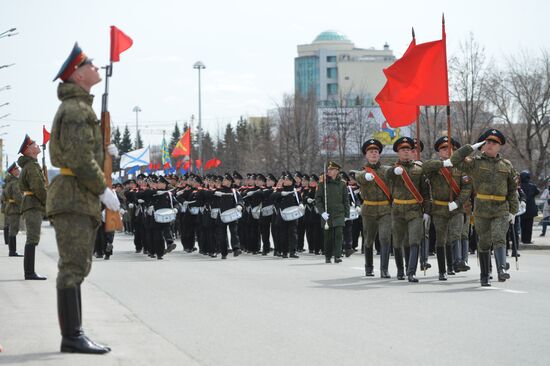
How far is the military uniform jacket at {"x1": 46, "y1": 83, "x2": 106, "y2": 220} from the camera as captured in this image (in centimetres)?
819

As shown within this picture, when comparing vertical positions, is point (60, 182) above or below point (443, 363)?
above

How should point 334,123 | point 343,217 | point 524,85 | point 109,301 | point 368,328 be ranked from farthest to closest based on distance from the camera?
point 334,123, point 524,85, point 343,217, point 109,301, point 368,328

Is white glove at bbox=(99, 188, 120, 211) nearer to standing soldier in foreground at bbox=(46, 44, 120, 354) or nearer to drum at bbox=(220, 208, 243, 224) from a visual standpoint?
standing soldier in foreground at bbox=(46, 44, 120, 354)

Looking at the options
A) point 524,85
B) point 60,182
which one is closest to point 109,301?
point 60,182

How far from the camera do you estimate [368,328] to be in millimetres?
10172

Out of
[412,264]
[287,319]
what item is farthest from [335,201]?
[287,319]

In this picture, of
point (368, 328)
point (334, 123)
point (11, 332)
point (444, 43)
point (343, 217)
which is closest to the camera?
point (11, 332)

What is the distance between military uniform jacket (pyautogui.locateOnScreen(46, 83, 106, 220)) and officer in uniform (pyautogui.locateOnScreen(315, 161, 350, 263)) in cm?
1278

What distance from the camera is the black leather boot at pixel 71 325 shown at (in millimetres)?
8289

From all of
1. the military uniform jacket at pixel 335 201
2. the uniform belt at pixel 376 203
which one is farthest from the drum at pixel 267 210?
the uniform belt at pixel 376 203

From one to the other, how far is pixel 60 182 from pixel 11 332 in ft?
6.26

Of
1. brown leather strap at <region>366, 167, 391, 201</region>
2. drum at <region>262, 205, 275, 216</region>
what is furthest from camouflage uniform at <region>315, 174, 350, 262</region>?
brown leather strap at <region>366, 167, 391, 201</region>

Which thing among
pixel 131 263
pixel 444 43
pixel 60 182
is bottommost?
pixel 131 263

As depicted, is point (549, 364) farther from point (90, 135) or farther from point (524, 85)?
point (524, 85)
